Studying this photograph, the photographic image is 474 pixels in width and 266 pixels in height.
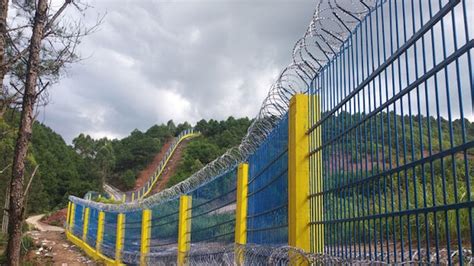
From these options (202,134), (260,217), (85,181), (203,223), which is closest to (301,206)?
(260,217)

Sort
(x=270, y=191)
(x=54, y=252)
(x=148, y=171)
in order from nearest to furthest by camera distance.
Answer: (x=270, y=191)
(x=54, y=252)
(x=148, y=171)

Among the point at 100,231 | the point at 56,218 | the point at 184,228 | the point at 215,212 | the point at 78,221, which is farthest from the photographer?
the point at 56,218

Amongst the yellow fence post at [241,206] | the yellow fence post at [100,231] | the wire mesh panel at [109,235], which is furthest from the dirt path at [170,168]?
the yellow fence post at [241,206]

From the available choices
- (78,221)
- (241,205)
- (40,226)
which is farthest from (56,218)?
(241,205)

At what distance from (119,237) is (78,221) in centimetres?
737

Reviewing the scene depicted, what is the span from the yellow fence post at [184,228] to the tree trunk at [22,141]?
292 centimetres

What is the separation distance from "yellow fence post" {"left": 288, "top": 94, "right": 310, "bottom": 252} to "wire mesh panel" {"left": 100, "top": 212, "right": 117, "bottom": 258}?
390 inches

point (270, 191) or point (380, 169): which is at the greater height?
point (270, 191)

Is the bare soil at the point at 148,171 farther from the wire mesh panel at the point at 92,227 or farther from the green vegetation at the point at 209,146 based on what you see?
the wire mesh panel at the point at 92,227

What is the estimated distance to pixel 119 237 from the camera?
12.2 m

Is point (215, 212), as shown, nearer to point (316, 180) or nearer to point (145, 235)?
point (316, 180)

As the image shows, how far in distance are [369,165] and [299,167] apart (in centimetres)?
97

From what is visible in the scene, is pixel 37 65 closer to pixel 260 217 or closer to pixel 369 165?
pixel 260 217

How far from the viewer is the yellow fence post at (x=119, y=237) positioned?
471 inches
